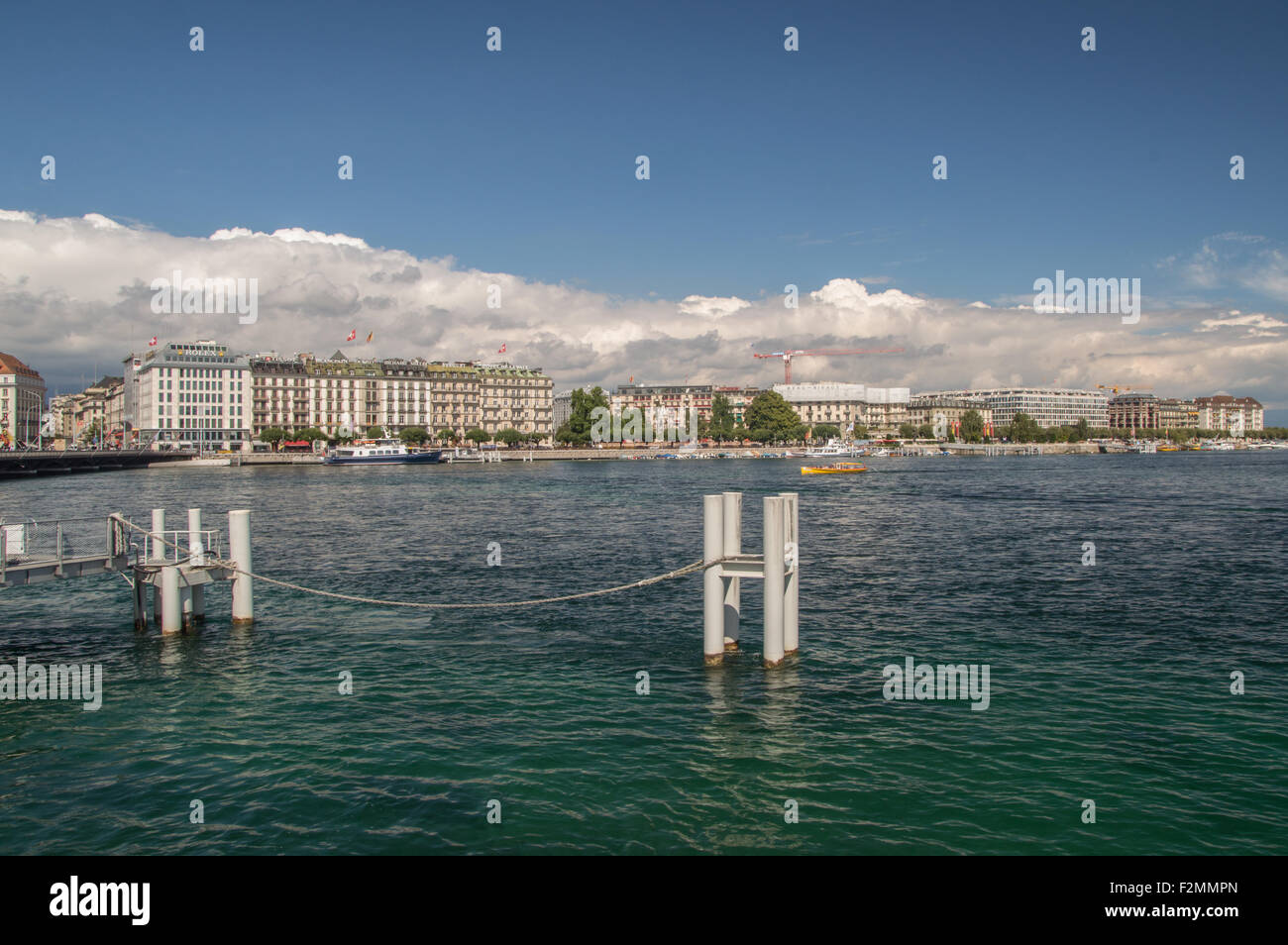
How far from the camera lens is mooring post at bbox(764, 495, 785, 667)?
19.2m

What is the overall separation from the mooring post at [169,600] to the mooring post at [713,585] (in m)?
14.1

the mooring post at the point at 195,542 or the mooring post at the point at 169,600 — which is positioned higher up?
the mooring post at the point at 195,542

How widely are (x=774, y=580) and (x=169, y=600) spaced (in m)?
16.0

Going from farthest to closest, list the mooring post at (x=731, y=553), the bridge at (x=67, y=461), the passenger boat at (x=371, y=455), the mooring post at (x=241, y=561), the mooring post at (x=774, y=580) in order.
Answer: the passenger boat at (x=371, y=455), the bridge at (x=67, y=461), the mooring post at (x=241, y=561), the mooring post at (x=731, y=553), the mooring post at (x=774, y=580)

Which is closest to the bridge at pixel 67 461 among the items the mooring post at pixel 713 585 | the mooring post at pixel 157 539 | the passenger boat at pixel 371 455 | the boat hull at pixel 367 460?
the boat hull at pixel 367 460

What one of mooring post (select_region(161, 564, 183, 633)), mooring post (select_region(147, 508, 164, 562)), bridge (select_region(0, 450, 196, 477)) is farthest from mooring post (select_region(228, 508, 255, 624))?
bridge (select_region(0, 450, 196, 477))

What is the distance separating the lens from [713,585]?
67.2 ft

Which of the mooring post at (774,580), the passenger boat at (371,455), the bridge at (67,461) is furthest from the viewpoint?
the passenger boat at (371,455)

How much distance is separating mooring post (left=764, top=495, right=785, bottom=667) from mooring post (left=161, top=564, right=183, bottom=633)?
15.5 meters

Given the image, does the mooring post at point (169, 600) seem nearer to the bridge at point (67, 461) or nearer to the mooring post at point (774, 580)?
the mooring post at point (774, 580)

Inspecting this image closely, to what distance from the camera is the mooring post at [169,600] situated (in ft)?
79.4

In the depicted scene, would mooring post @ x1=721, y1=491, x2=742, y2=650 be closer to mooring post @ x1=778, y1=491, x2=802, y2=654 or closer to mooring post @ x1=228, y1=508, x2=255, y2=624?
mooring post @ x1=778, y1=491, x2=802, y2=654
